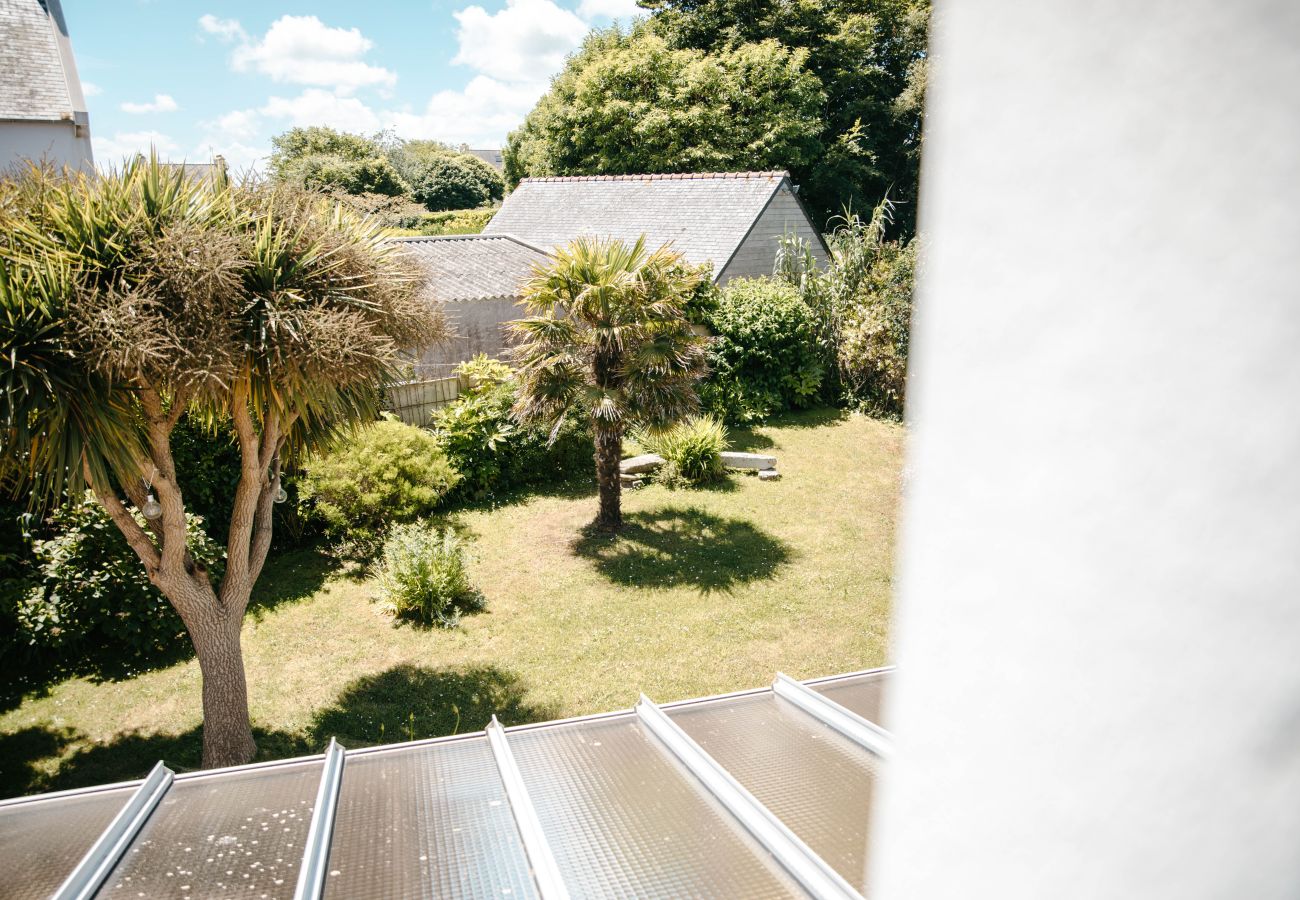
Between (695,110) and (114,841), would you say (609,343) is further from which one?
(695,110)

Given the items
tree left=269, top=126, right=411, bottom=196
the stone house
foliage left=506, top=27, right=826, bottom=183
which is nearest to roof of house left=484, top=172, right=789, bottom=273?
foliage left=506, top=27, right=826, bottom=183

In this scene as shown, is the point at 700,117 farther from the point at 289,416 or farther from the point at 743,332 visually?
the point at 289,416

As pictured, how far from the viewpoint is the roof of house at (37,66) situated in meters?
13.3

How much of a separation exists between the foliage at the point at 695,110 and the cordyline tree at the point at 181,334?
2316cm

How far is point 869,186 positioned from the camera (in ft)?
98.6

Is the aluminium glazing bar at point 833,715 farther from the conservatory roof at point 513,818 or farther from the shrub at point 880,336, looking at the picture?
the shrub at point 880,336

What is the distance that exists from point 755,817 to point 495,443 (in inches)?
377

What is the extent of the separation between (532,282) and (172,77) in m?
6.75

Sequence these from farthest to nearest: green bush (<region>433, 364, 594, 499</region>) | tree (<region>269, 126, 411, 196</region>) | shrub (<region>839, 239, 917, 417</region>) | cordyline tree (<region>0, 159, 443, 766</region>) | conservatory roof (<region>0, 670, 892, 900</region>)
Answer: tree (<region>269, 126, 411, 196</region>) < shrub (<region>839, 239, 917, 417</region>) < green bush (<region>433, 364, 594, 499</region>) < cordyline tree (<region>0, 159, 443, 766</region>) < conservatory roof (<region>0, 670, 892, 900</region>)

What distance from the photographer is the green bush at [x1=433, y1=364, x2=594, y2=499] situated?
11828 millimetres

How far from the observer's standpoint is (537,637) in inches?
326

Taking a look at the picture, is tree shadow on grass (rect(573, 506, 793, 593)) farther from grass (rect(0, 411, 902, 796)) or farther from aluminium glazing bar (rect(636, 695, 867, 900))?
aluminium glazing bar (rect(636, 695, 867, 900))

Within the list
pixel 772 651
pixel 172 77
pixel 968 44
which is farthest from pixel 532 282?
pixel 968 44

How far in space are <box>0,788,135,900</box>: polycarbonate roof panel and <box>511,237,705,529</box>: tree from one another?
705 centimetres
